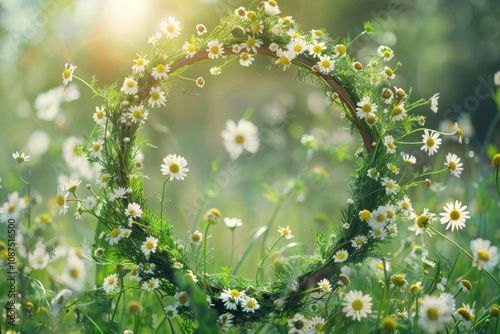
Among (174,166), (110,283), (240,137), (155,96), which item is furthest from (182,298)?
(155,96)

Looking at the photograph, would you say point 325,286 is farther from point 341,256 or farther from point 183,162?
point 183,162

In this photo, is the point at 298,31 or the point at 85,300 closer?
the point at 298,31

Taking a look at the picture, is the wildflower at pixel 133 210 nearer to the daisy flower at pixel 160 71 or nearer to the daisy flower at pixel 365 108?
the daisy flower at pixel 160 71

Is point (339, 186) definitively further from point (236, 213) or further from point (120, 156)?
point (120, 156)

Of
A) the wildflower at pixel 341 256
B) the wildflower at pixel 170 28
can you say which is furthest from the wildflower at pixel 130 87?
the wildflower at pixel 341 256

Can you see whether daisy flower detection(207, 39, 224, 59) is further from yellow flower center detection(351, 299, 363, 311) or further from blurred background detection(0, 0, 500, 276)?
yellow flower center detection(351, 299, 363, 311)

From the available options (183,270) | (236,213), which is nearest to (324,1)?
(236,213)

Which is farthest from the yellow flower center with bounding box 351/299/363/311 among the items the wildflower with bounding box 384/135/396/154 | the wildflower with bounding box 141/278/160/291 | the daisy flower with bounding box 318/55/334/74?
the daisy flower with bounding box 318/55/334/74
